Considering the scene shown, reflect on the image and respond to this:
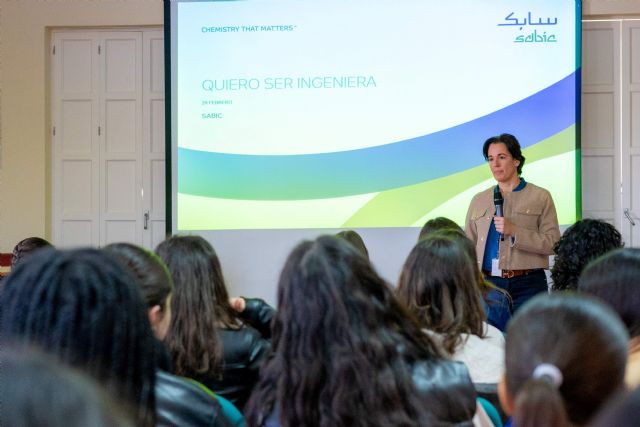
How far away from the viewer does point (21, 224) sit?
19.3 ft

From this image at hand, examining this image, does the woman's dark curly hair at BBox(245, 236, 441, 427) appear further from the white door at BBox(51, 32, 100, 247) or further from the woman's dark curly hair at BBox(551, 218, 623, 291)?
the white door at BBox(51, 32, 100, 247)

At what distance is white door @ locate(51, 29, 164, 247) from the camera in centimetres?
584

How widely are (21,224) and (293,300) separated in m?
5.08

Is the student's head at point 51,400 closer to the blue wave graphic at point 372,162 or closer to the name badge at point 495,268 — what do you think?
the name badge at point 495,268

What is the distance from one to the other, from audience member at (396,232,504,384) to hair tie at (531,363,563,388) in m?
1.03

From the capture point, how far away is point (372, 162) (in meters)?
5.28

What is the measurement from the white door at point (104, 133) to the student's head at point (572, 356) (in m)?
5.04

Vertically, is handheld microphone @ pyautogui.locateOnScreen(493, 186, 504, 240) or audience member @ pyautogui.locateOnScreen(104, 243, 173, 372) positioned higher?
handheld microphone @ pyautogui.locateOnScreen(493, 186, 504, 240)

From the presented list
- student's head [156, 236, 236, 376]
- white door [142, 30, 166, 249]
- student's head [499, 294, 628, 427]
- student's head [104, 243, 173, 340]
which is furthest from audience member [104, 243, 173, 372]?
white door [142, 30, 166, 249]

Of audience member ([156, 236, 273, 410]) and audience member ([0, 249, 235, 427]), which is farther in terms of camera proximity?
audience member ([156, 236, 273, 410])

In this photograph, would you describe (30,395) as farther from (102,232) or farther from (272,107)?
(102,232)

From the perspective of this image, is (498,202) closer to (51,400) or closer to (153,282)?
(153,282)

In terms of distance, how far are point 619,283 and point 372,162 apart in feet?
12.0

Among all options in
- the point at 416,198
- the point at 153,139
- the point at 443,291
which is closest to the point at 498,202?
the point at 416,198
